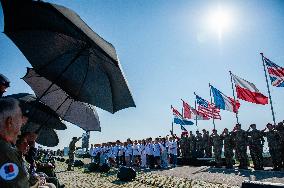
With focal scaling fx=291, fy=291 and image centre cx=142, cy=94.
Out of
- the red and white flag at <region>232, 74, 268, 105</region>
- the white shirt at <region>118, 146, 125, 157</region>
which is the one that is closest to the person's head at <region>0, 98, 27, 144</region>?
the red and white flag at <region>232, 74, 268, 105</region>

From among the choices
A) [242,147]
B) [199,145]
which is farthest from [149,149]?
[242,147]

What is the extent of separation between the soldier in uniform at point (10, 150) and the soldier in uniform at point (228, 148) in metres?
19.0

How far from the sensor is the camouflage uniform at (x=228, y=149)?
1936 centimetres

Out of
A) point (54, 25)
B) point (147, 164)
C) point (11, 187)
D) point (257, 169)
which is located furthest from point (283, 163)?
point (11, 187)

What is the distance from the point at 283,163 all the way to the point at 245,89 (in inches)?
201

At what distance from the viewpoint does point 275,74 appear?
690 inches

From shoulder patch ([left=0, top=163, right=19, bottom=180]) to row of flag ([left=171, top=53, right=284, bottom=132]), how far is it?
17.6 meters

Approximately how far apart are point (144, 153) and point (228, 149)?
7006 millimetres

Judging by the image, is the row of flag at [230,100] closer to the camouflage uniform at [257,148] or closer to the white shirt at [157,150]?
the camouflage uniform at [257,148]

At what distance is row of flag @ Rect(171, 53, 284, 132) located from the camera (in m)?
17.7

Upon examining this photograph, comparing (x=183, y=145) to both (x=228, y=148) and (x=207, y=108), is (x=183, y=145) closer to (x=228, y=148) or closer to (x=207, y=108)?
(x=207, y=108)

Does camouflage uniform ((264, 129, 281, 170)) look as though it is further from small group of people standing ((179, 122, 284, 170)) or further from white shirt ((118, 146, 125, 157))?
white shirt ((118, 146, 125, 157))

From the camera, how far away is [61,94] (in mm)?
8469

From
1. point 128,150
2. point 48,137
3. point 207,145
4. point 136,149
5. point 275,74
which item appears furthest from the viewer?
point 128,150
